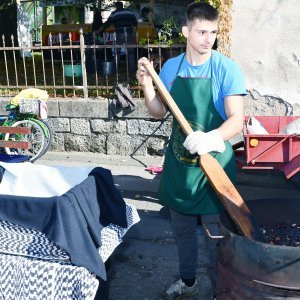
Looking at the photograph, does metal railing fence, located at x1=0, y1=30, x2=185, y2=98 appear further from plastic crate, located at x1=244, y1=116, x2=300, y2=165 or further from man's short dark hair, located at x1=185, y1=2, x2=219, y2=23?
man's short dark hair, located at x1=185, y1=2, x2=219, y2=23

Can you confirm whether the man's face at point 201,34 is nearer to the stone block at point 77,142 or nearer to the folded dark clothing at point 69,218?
the folded dark clothing at point 69,218

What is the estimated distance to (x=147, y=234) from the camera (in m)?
4.82

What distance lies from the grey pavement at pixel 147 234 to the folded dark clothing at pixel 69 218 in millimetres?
633

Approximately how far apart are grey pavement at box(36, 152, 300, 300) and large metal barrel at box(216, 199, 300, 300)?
0.79 m

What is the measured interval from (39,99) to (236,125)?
4602 millimetres

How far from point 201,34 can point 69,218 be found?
51.7 inches

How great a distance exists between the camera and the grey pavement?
3.84 meters

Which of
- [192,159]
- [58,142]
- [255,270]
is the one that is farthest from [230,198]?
[58,142]

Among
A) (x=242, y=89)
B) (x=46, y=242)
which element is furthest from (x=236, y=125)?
(x=46, y=242)

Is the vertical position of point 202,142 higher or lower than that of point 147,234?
higher

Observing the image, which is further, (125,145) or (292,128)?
(125,145)

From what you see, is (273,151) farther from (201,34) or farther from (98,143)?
(98,143)

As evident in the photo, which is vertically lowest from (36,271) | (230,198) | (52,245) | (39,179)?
(36,271)

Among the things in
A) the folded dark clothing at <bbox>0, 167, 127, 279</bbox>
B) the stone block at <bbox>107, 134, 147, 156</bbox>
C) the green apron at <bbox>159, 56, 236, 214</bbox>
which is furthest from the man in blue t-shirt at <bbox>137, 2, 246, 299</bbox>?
the stone block at <bbox>107, 134, 147, 156</bbox>
